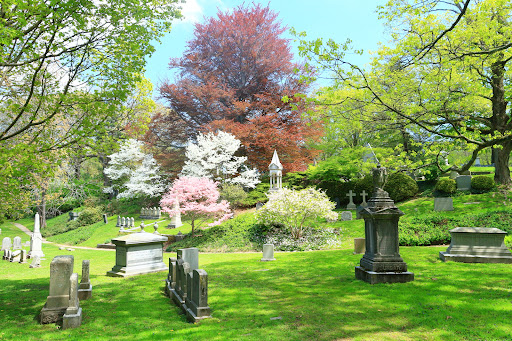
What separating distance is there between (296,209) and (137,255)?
8897mm

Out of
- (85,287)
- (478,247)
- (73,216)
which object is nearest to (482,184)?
(478,247)

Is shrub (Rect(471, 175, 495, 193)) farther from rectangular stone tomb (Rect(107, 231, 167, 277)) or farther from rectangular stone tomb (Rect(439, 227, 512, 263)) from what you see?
rectangular stone tomb (Rect(107, 231, 167, 277))

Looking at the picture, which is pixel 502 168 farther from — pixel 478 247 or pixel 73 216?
pixel 73 216

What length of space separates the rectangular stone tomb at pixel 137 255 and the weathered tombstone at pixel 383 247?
6.76 metres

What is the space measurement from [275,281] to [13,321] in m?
5.87

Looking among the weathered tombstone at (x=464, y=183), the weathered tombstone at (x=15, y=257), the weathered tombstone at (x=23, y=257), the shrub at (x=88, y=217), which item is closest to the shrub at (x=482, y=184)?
the weathered tombstone at (x=464, y=183)

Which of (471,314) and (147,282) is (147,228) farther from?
(471,314)

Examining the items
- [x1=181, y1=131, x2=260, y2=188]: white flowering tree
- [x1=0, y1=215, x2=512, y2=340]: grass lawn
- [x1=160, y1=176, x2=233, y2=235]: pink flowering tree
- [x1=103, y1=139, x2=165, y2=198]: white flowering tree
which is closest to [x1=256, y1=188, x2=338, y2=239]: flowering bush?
[x1=160, y1=176, x2=233, y2=235]: pink flowering tree

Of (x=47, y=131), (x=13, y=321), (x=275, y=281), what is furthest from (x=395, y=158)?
(x=13, y=321)

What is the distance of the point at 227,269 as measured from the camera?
11438 mm

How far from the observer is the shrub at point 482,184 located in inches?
792

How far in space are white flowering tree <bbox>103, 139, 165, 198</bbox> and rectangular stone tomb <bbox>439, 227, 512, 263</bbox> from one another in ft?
94.7

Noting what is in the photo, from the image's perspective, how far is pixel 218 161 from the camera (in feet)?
96.6

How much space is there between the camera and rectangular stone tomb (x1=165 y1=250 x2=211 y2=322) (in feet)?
19.3
